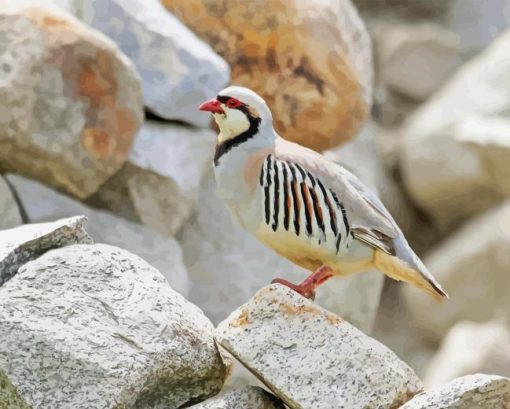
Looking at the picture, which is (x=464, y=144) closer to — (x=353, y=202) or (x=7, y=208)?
(x=7, y=208)

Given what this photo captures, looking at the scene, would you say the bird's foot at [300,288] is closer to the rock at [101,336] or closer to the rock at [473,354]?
the rock at [101,336]

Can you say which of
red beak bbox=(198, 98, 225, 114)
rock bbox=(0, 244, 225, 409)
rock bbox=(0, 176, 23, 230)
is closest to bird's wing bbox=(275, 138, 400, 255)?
red beak bbox=(198, 98, 225, 114)

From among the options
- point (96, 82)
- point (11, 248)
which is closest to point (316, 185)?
point (11, 248)

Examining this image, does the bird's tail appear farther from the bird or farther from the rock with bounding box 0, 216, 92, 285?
the rock with bounding box 0, 216, 92, 285

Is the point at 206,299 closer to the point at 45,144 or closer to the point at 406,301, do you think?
the point at 45,144

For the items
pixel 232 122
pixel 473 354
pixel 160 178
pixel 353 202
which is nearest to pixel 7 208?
pixel 160 178

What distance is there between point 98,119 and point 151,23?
0.41m

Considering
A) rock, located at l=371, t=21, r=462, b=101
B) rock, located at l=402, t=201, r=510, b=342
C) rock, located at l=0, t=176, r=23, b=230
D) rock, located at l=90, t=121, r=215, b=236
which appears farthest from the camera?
rock, located at l=371, t=21, r=462, b=101

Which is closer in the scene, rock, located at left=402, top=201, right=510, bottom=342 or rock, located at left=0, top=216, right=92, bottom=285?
rock, located at left=0, top=216, right=92, bottom=285

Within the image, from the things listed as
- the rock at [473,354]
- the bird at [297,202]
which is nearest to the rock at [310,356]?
the bird at [297,202]

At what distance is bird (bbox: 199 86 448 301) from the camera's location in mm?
1978

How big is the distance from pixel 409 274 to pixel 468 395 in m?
0.31

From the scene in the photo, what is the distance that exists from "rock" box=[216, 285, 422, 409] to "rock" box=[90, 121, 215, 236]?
42.3 inches

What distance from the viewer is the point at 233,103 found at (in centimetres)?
202
